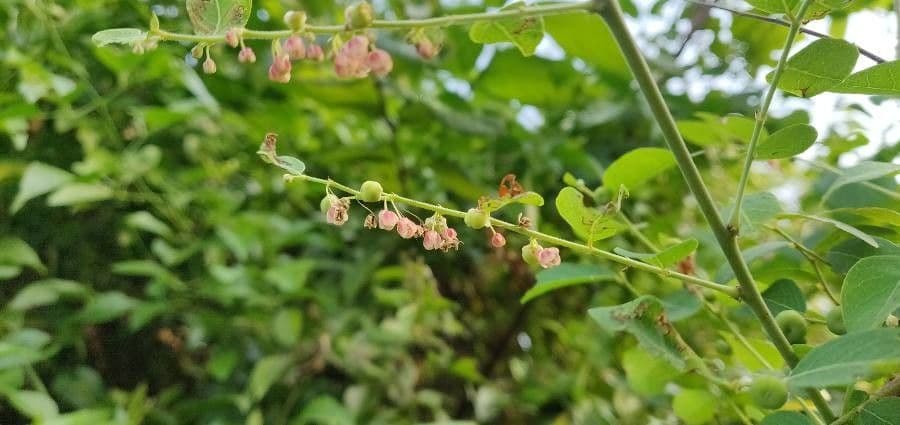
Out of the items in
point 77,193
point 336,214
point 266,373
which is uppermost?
point 336,214

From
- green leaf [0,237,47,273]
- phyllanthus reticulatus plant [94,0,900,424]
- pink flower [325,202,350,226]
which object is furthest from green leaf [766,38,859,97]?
green leaf [0,237,47,273]

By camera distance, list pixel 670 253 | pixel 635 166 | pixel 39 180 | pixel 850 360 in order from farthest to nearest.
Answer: pixel 39 180, pixel 635 166, pixel 670 253, pixel 850 360

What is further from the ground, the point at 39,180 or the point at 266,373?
the point at 39,180

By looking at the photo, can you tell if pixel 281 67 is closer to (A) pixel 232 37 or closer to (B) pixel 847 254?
(A) pixel 232 37

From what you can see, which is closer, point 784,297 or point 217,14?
point 217,14

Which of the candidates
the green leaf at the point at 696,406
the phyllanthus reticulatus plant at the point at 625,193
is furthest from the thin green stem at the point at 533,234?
the green leaf at the point at 696,406

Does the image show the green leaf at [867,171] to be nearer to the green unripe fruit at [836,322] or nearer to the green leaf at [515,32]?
the green unripe fruit at [836,322]

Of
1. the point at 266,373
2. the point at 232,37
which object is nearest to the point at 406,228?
the point at 232,37
